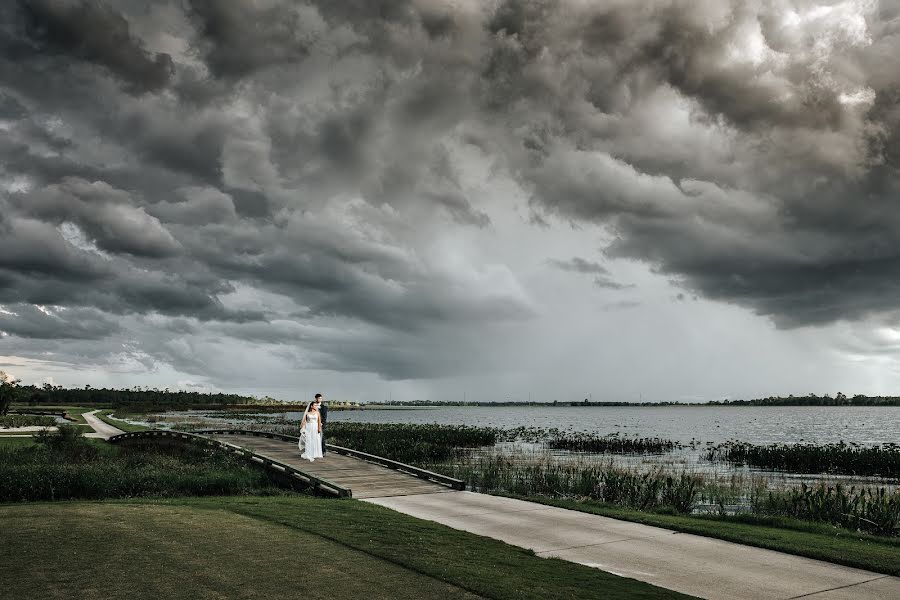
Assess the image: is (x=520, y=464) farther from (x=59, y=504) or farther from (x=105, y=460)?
(x=59, y=504)

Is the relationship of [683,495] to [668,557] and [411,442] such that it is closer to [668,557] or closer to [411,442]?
[668,557]

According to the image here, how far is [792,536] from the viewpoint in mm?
13898

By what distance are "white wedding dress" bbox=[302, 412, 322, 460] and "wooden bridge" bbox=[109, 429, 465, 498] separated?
0.33 m

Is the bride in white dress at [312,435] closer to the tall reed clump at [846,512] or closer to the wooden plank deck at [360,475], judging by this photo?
the wooden plank deck at [360,475]

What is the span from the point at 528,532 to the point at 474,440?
40.2 meters

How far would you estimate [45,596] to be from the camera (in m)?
7.54

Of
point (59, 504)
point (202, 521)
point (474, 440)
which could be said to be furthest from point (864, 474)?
point (59, 504)

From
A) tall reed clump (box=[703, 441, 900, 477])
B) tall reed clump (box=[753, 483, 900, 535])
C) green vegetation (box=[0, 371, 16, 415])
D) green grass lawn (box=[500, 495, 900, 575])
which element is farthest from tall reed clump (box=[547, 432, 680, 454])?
green vegetation (box=[0, 371, 16, 415])

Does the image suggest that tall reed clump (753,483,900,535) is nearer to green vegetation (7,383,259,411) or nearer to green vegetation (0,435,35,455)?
green vegetation (0,435,35,455)

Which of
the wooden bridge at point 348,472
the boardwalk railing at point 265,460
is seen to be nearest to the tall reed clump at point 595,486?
the wooden bridge at point 348,472

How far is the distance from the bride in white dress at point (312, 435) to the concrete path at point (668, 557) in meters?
10.4

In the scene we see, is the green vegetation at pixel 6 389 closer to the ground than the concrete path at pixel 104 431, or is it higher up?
higher up

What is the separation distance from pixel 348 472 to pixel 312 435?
3873 millimetres

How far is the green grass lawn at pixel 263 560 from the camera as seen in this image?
8.22 m
